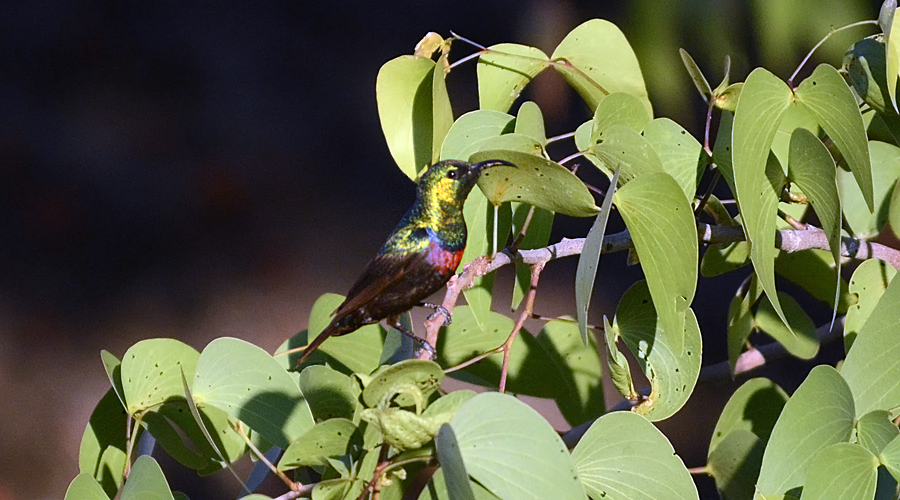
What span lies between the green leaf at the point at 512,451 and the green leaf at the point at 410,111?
273 mm

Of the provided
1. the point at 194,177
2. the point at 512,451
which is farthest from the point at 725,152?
the point at 194,177

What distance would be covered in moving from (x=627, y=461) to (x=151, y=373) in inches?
10.4

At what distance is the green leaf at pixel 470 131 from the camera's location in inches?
21.3

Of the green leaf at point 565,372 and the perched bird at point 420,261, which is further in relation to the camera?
the green leaf at point 565,372

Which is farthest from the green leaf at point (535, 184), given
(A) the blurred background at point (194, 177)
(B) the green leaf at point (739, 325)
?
(A) the blurred background at point (194, 177)

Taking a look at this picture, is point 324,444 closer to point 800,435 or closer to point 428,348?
point 428,348

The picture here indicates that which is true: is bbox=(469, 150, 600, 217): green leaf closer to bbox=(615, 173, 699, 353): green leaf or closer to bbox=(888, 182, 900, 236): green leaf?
bbox=(615, 173, 699, 353): green leaf

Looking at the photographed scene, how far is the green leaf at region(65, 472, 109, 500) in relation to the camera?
1.45 ft

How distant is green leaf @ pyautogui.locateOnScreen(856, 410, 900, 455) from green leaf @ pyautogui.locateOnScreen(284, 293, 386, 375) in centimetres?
28

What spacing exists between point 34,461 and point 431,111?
128 centimetres

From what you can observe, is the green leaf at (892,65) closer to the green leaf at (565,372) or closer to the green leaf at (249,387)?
the green leaf at (565,372)

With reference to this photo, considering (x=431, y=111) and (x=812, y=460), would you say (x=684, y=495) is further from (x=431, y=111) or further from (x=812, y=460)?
(x=431, y=111)

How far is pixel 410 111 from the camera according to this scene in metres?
0.61


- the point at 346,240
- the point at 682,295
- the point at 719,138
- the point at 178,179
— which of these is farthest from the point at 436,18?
the point at 682,295
